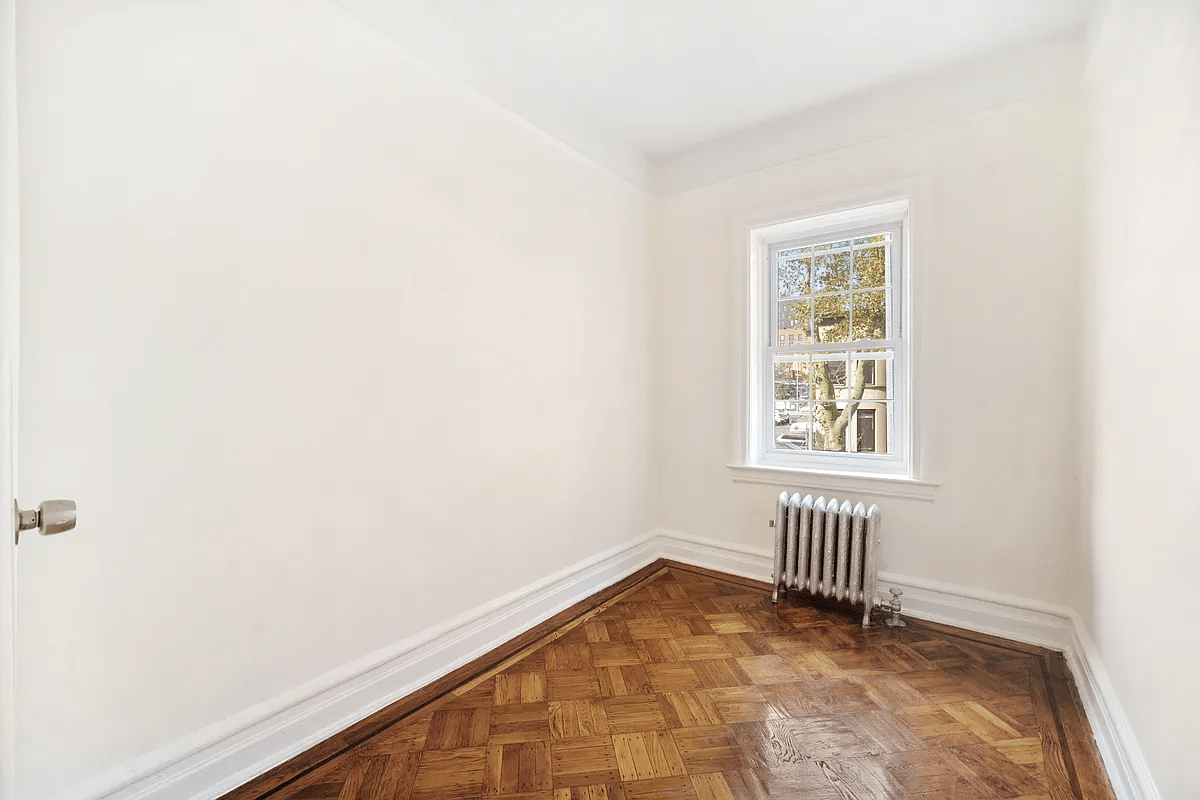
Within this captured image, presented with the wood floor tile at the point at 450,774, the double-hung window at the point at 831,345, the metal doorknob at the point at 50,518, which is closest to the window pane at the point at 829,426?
the double-hung window at the point at 831,345

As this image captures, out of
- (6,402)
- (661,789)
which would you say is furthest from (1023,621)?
(6,402)

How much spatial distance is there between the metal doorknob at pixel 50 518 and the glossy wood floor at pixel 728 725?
1232mm

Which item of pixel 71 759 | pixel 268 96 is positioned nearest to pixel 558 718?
pixel 71 759

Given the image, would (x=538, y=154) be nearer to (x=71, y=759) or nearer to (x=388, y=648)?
(x=388, y=648)

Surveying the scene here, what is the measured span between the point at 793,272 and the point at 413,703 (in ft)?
10.2

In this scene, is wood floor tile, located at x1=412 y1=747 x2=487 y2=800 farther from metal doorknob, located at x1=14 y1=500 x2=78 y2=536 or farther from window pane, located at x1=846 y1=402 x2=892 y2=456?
window pane, located at x1=846 y1=402 x2=892 y2=456

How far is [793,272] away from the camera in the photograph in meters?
3.56

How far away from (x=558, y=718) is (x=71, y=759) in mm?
1383

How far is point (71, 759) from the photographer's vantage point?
1432mm

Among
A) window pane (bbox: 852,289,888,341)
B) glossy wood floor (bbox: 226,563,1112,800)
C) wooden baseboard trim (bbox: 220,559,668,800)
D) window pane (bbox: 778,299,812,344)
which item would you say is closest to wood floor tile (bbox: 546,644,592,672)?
glossy wood floor (bbox: 226,563,1112,800)

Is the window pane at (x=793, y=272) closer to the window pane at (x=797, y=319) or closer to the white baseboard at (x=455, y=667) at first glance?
the window pane at (x=797, y=319)

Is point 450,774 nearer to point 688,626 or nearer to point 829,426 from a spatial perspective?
point 688,626

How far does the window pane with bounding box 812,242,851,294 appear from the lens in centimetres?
336

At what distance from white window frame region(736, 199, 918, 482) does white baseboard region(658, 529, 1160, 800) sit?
23.2 inches
